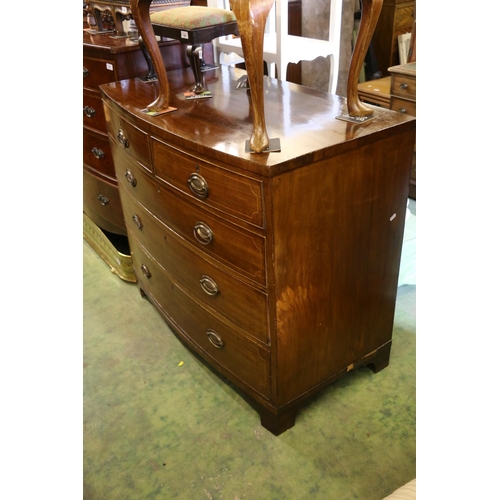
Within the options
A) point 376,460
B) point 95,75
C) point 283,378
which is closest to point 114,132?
point 95,75

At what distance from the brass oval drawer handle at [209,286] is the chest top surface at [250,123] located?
18.2 inches

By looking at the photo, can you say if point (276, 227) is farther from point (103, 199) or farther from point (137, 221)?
point (103, 199)

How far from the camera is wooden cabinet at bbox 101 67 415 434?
136 centimetres

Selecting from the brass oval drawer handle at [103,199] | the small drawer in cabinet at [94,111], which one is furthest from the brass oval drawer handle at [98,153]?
the brass oval drawer handle at [103,199]

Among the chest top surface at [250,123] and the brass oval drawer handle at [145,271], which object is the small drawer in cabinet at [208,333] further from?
the chest top surface at [250,123]

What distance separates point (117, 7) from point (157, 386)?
6.46 feet

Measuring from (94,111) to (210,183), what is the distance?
1500mm

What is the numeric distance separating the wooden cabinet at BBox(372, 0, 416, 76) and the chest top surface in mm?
2260

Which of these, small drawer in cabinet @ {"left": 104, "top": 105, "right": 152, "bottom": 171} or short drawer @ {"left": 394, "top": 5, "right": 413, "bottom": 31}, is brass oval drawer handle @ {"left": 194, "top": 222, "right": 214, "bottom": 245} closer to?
small drawer in cabinet @ {"left": 104, "top": 105, "right": 152, "bottom": 171}

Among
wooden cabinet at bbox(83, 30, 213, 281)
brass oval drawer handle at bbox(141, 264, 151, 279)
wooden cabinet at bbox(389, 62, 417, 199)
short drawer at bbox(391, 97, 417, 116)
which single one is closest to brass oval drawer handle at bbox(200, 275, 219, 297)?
brass oval drawer handle at bbox(141, 264, 151, 279)

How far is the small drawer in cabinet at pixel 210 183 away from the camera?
133 centimetres

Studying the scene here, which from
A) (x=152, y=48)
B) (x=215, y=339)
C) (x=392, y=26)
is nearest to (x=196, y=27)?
(x=152, y=48)

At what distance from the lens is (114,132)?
6.87 ft
